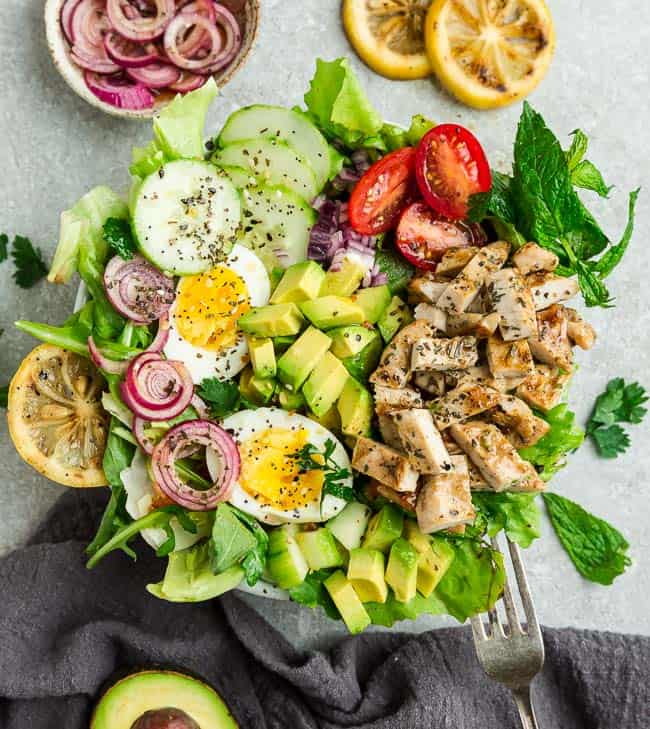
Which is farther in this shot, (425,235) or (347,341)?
(425,235)

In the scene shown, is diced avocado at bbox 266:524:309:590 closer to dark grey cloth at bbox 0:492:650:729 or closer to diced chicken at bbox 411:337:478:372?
dark grey cloth at bbox 0:492:650:729

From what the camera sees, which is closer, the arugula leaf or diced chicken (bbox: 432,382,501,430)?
diced chicken (bbox: 432,382,501,430)

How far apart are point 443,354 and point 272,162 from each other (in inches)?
28.9

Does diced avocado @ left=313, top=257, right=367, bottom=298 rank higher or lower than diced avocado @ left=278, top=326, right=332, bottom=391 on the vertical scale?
higher

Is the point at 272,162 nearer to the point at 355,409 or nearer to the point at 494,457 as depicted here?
the point at 355,409

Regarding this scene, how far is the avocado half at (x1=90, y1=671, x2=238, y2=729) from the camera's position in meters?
2.88

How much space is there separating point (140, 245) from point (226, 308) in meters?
0.29

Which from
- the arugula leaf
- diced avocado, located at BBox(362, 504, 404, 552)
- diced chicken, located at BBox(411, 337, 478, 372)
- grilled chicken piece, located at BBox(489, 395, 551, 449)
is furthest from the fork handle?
diced chicken, located at BBox(411, 337, 478, 372)

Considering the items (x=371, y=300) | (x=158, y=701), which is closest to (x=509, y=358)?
(x=371, y=300)

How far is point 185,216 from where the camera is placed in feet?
8.55

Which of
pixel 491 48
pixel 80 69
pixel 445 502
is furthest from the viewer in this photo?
pixel 491 48

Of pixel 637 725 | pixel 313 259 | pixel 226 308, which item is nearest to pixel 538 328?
pixel 313 259

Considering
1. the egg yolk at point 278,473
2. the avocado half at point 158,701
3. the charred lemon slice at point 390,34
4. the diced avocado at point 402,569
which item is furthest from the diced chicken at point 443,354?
the avocado half at point 158,701

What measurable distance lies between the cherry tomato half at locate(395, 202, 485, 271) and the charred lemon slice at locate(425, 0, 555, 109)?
26.4 inches
